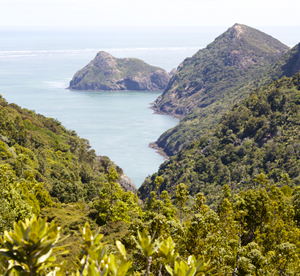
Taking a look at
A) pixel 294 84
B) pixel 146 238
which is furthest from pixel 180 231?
pixel 294 84

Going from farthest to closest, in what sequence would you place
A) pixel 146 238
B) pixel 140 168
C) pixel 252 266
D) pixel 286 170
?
pixel 140 168, pixel 286 170, pixel 252 266, pixel 146 238

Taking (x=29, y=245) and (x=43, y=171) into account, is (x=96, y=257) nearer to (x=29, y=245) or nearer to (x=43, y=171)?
(x=29, y=245)

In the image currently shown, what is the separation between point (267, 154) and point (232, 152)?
13487 mm

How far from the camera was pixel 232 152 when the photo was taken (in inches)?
3976

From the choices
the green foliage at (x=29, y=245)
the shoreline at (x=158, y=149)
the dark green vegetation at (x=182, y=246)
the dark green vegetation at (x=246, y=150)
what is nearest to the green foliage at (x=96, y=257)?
the dark green vegetation at (x=182, y=246)

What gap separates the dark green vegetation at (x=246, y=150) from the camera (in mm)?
84375

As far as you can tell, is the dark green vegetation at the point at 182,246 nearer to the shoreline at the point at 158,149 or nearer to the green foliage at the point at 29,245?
the green foliage at the point at 29,245

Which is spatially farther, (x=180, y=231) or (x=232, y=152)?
(x=232, y=152)

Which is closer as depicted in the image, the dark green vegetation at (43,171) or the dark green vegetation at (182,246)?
the dark green vegetation at (182,246)

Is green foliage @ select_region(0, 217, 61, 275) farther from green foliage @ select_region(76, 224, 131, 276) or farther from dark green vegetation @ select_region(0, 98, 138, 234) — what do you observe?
dark green vegetation @ select_region(0, 98, 138, 234)

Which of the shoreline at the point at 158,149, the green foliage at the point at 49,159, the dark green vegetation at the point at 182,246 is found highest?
the dark green vegetation at the point at 182,246

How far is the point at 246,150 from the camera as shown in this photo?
97.0 m

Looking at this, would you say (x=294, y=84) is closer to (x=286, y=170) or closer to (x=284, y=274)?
(x=286, y=170)

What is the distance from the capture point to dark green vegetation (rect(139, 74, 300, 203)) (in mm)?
84375
